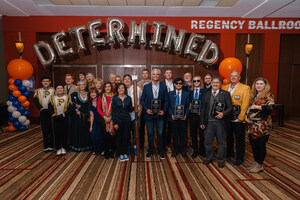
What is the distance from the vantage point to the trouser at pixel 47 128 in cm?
336

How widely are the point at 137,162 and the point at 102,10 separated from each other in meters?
4.40

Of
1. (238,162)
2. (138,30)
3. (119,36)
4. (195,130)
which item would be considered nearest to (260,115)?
(238,162)

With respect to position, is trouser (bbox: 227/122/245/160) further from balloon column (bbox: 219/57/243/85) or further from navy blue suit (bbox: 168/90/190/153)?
balloon column (bbox: 219/57/243/85)

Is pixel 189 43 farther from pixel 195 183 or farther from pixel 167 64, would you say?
Answer: pixel 195 183

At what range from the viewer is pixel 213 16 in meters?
5.61

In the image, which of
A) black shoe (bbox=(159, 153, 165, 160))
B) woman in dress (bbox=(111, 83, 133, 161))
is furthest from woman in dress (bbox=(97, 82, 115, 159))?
black shoe (bbox=(159, 153, 165, 160))

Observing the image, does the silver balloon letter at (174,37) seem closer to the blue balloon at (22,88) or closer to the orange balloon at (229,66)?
the orange balloon at (229,66)

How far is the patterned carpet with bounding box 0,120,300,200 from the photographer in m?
2.16

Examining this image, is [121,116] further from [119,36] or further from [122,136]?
[119,36]

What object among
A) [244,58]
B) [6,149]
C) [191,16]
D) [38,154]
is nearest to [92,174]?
[38,154]

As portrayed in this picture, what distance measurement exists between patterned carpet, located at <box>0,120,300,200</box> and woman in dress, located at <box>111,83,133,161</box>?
0.26 meters

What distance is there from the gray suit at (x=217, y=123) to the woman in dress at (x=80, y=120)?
2.15m

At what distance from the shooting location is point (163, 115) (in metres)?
3.19

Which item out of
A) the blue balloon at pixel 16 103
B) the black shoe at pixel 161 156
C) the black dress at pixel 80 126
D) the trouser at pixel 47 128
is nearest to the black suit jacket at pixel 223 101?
the black shoe at pixel 161 156
